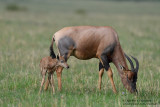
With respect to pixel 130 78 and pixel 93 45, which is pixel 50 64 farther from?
pixel 130 78

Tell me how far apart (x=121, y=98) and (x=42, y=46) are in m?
10.2

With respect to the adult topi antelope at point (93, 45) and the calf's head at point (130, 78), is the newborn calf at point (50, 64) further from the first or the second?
the calf's head at point (130, 78)

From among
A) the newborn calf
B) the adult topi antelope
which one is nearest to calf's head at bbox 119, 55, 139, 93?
the adult topi antelope

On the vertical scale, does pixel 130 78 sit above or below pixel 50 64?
below

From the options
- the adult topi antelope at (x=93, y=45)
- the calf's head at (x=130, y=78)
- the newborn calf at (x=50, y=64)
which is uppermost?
the adult topi antelope at (x=93, y=45)

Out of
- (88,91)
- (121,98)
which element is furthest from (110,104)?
(88,91)

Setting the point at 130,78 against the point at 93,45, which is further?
the point at 93,45

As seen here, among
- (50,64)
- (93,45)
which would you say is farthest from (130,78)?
(50,64)

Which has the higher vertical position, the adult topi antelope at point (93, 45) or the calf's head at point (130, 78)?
the adult topi antelope at point (93, 45)

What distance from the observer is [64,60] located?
30.5 ft

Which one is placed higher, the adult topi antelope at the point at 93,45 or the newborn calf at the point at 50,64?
the adult topi antelope at the point at 93,45

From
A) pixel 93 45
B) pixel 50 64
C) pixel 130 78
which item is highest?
pixel 93 45

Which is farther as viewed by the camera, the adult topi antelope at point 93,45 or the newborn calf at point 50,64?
the adult topi antelope at point 93,45

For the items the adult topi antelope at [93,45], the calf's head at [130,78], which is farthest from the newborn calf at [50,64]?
the calf's head at [130,78]
